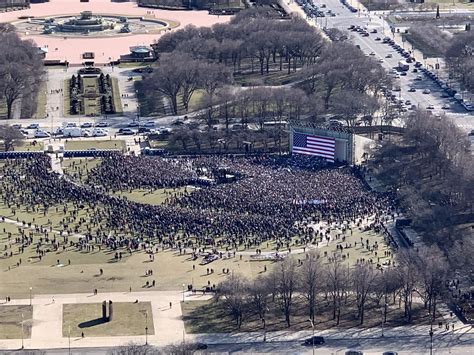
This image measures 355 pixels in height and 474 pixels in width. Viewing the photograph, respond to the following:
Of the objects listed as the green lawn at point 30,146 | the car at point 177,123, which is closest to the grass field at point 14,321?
the green lawn at point 30,146

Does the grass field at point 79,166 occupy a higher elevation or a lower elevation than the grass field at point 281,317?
higher

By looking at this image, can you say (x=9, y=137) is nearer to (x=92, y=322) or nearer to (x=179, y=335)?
(x=92, y=322)

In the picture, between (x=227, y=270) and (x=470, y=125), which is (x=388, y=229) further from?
(x=470, y=125)

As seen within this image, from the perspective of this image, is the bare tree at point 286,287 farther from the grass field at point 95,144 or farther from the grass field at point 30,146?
the grass field at point 30,146

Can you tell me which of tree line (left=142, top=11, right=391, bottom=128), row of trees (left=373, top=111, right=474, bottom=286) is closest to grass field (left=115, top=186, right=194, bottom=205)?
row of trees (left=373, top=111, right=474, bottom=286)

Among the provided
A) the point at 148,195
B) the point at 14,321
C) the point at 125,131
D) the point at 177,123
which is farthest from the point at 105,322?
the point at 177,123
